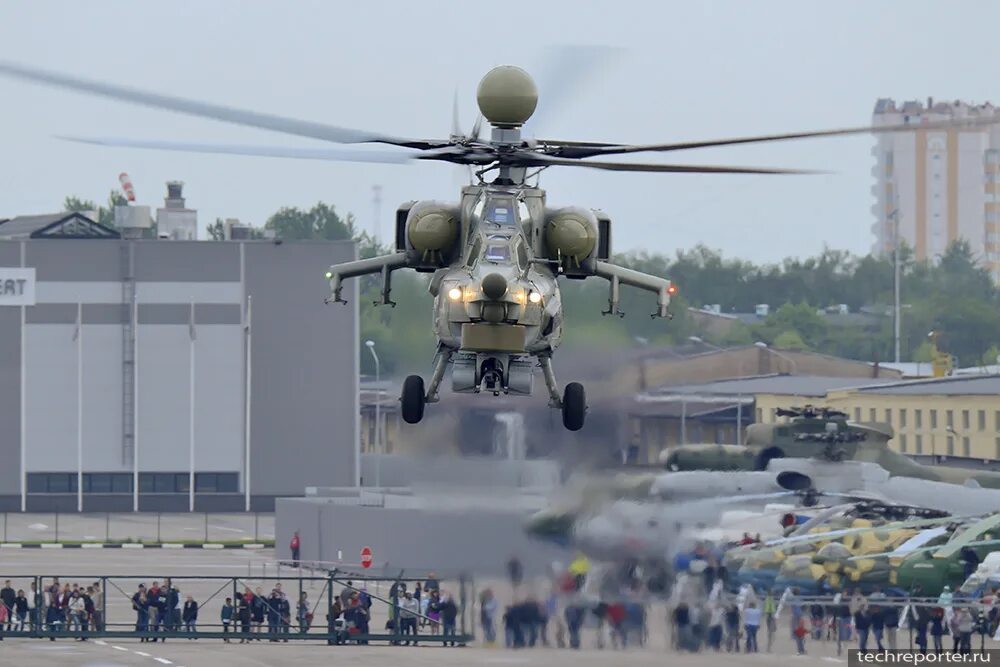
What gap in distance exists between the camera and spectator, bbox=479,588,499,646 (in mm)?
42094

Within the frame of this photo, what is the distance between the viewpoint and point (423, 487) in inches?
1566

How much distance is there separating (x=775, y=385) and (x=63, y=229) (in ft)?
145

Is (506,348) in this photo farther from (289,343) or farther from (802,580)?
(289,343)

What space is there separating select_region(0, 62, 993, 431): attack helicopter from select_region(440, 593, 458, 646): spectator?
1329 centimetres

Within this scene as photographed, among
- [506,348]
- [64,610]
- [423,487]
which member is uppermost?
[506,348]

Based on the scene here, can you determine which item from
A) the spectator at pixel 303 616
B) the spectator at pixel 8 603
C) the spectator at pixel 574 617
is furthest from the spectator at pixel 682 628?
the spectator at pixel 8 603

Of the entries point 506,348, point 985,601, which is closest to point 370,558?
point 985,601

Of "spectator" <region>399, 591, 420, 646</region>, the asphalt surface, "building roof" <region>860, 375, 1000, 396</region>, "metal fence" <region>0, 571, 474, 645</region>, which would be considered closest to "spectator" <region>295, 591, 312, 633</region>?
"metal fence" <region>0, 571, 474, 645</region>

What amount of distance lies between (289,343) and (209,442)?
5.20 metres

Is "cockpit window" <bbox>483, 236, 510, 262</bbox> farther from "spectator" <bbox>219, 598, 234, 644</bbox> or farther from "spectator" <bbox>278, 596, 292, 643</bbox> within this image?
"spectator" <bbox>219, 598, 234, 644</bbox>

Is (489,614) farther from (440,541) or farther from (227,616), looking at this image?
(227,616)

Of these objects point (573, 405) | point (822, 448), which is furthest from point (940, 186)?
point (573, 405)

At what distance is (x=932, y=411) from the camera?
5425 cm

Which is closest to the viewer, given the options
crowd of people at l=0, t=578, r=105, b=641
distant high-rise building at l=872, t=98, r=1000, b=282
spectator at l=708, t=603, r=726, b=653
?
spectator at l=708, t=603, r=726, b=653
